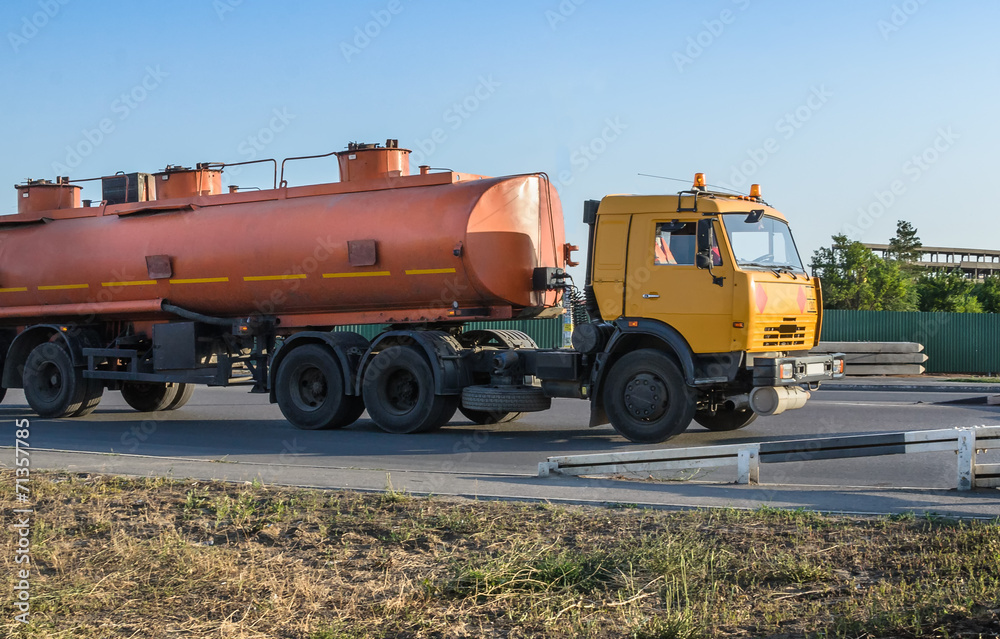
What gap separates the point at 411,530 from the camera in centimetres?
686

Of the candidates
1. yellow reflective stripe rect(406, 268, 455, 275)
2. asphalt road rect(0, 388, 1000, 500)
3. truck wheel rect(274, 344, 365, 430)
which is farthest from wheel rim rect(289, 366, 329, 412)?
yellow reflective stripe rect(406, 268, 455, 275)

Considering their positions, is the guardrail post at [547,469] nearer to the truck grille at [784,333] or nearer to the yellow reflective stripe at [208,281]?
the truck grille at [784,333]

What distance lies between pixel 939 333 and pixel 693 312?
22041 mm

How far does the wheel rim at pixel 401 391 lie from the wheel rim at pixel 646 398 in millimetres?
3266

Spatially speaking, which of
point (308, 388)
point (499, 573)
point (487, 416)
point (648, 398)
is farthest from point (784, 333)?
point (499, 573)

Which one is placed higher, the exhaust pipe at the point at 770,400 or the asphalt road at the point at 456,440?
the exhaust pipe at the point at 770,400

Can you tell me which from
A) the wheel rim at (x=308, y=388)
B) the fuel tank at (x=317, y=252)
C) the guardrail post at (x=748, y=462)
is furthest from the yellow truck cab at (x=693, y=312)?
the wheel rim at (x=308, y=388)

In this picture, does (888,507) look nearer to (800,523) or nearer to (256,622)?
(800,523)

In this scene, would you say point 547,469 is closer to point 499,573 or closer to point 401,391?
point 499,573

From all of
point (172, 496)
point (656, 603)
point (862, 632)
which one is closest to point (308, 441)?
point (172, 496)

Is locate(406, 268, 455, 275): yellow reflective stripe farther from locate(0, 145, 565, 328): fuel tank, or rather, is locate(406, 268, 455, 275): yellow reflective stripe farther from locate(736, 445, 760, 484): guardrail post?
locate(736, 445, 760, 484): guardrail post

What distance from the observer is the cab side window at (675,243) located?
12031mm

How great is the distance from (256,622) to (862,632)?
9.45ft

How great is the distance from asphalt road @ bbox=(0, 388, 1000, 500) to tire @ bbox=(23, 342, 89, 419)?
1.32 feet
